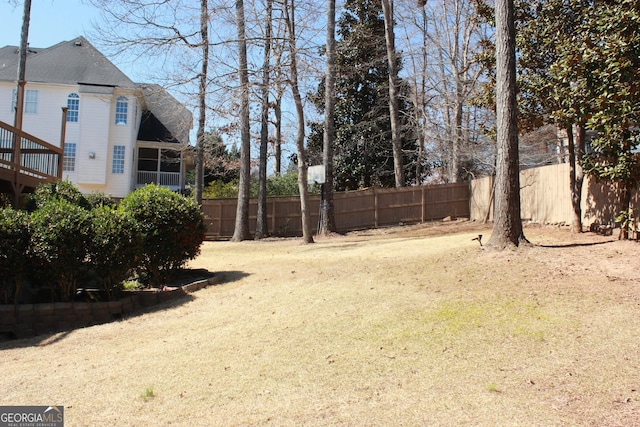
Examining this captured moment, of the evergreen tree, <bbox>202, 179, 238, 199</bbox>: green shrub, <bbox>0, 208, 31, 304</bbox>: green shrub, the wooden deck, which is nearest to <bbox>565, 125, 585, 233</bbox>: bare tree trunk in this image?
<bbox>0, 208, 31, 304</bbox>: green shrub

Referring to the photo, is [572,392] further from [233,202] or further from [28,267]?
[233,202]

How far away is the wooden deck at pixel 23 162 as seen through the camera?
1384cm

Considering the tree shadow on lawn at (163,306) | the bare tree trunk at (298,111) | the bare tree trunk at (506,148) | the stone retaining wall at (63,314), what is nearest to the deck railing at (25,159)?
the tree shadow on lawn at (163,306)

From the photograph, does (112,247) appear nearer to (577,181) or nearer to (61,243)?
(61,243)

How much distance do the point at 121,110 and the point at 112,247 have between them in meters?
22.7

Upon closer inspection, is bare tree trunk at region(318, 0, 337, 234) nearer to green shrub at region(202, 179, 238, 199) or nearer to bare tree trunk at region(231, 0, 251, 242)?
bare tree trunk at region(231, 0, 251, 242)

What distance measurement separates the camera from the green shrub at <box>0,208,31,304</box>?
7746mm

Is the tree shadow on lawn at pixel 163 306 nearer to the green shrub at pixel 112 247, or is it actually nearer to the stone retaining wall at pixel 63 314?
the stone retaining wall at pixel 63 314

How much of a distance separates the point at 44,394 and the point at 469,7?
25804 millimetres

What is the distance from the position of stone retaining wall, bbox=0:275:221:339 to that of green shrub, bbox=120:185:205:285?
34.6 inches

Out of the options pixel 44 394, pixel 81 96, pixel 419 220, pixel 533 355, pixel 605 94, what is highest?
pixel 81 96

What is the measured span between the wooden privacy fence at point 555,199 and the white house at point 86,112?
16.4 m

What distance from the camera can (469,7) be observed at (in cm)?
2525

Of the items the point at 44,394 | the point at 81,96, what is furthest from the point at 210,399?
the point at 81,96
